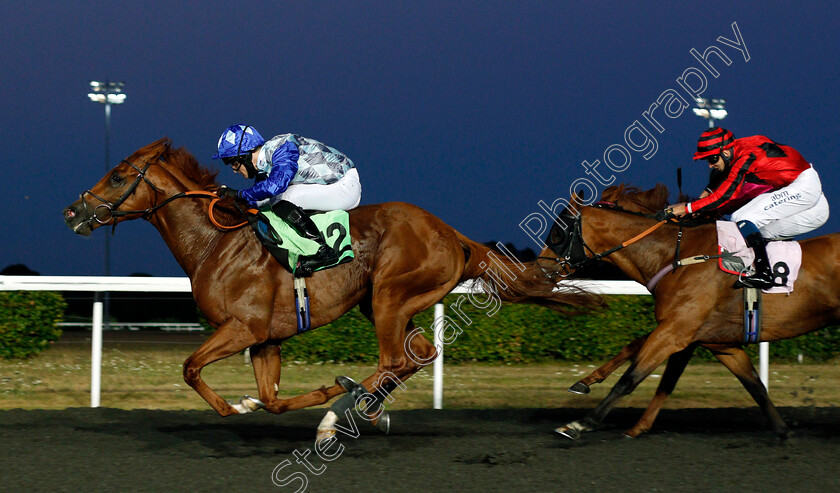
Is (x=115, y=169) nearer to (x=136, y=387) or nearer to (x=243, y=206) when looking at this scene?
(x=243, y=206)

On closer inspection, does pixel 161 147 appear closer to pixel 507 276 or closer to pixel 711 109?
pixel 507 276

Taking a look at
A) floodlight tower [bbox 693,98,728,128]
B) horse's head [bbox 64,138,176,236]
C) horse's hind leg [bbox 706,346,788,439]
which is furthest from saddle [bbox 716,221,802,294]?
floodlight tower [bbox 693,98,728,128]

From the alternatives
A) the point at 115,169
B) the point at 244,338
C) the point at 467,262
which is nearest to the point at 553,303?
the point at 467,262

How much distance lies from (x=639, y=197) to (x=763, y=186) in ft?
2.20

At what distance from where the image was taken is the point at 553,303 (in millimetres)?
4566

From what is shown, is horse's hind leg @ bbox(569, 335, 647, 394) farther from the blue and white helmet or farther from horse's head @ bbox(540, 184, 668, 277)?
the blue and white helmet

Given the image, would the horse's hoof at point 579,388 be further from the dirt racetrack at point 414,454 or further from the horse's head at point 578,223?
the horse's head at point 578,223

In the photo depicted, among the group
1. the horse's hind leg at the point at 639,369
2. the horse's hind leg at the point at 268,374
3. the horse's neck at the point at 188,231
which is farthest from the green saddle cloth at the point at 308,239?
the horse's hind leg at the point at 639,369

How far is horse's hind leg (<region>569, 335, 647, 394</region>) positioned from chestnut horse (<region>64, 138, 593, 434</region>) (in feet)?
2.15

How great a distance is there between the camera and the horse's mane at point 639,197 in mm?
4641

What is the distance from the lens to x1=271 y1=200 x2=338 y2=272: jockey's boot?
3.97 m

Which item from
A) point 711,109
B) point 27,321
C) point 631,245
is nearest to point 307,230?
point 631,245

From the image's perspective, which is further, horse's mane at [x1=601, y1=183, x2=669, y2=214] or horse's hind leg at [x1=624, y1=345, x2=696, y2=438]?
horse's mane at [x1=601, y1=183, x2=669, y2=214]

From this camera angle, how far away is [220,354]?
3852 mm
